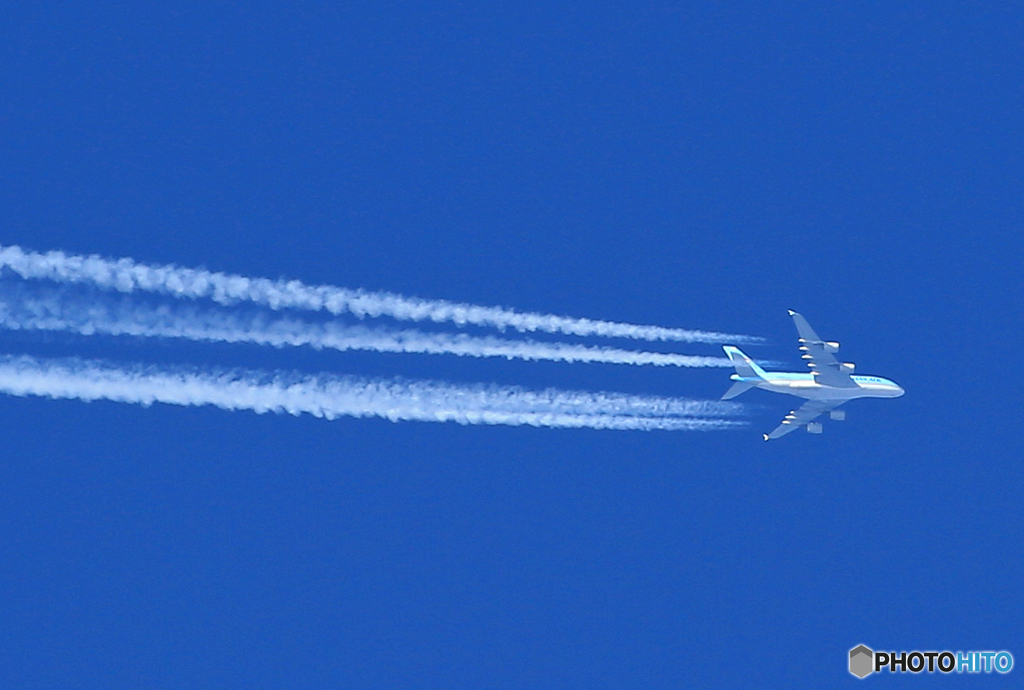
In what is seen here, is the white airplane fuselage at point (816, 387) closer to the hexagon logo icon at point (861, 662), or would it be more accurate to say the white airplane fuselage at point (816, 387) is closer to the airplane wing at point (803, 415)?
the airplane wing at point (803, 415)

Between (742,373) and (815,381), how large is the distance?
3.35m

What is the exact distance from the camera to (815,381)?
5638 centimetres

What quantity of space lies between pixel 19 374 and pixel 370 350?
10.9 metres

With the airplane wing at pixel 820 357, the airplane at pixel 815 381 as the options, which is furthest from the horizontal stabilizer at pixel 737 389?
the airplane wing at pixel 820 357

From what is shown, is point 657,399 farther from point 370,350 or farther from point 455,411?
point 370,350

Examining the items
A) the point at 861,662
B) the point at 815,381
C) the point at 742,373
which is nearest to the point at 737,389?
the point at 742,373

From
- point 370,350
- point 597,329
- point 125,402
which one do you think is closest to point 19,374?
point 125,402

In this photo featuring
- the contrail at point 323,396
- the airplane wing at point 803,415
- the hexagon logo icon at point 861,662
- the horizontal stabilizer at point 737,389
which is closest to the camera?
the contrail at point 323,396

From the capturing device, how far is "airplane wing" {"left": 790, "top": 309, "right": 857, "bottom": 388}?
56000 millimetres

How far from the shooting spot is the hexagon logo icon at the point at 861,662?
51375mm

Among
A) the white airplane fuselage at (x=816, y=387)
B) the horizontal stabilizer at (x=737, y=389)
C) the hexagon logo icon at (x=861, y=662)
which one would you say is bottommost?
the hexagon logo icon at (x=861, y=662)

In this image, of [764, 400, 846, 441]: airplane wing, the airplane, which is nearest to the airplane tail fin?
the airplane

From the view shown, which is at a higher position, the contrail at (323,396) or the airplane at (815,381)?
the airplane at (815,381)

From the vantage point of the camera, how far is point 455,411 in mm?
44719
